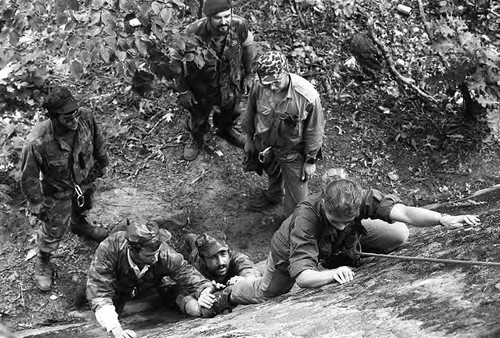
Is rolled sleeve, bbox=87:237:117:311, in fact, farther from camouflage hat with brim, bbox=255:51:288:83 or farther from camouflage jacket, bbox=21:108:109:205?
camouflage hat with brim, bbox=255:51:288:83

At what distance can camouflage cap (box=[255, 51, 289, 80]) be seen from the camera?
5.87 metres

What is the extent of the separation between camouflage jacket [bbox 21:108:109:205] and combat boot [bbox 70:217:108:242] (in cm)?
80

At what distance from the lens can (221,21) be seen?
6816mm

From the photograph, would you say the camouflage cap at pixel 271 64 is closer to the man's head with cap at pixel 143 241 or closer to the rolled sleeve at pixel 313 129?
the rolled sleeve at pixel 313 129

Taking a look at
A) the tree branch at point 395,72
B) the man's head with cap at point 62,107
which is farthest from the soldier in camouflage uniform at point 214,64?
the tree branch at point 395,72

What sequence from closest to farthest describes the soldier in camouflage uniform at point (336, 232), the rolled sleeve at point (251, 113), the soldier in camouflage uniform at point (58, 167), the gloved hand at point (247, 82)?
1. the soldier in camouflage uniform at point (336, 232)
2. the soldier in camouflage uniform at point (58, 167)
3. the rolled sleeve at point (251, 113)
4. the gloved hand at point (247, 82)

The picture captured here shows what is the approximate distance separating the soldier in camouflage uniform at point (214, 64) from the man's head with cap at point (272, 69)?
3.49ft

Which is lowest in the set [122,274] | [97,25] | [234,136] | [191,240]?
[191,240]

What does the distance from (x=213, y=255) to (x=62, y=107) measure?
2292mm

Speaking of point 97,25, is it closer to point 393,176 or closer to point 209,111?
point 209,111

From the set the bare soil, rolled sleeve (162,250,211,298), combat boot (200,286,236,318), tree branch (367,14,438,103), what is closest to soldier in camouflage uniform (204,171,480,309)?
combat boot (200,286,236,318)

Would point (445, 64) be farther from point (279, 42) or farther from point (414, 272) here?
point (414, 272)

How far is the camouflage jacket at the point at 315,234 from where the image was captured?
4902mm

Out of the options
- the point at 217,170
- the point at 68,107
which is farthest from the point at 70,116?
the point at 217,170
